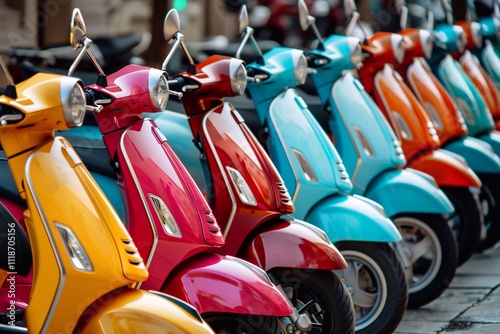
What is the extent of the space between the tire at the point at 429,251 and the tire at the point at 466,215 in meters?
0.58

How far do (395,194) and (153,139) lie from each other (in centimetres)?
183

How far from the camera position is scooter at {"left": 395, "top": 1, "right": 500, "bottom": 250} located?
6348 millimetres

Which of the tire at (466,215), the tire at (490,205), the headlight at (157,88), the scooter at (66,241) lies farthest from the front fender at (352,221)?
the tire at (490,205)

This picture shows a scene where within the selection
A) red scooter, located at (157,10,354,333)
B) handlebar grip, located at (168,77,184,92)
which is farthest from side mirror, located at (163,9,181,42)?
handlebar grip, located at (168,77,184,92)

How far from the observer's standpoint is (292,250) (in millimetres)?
4066

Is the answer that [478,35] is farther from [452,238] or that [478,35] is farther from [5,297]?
[5,297]

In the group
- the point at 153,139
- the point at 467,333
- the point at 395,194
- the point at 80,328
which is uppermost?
the point at 153,139

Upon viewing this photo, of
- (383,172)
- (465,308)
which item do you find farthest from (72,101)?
(465,308)

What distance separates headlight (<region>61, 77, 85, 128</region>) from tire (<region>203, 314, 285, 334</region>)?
0.76 metres

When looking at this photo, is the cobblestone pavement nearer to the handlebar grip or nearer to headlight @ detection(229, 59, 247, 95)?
headlight @ detection(229, 59, 247, 95)

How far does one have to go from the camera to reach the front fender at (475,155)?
645cm

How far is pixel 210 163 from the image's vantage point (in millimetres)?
4203

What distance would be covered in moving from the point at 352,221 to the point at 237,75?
0.78 meters

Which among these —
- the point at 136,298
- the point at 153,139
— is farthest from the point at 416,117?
the point at 136,298
